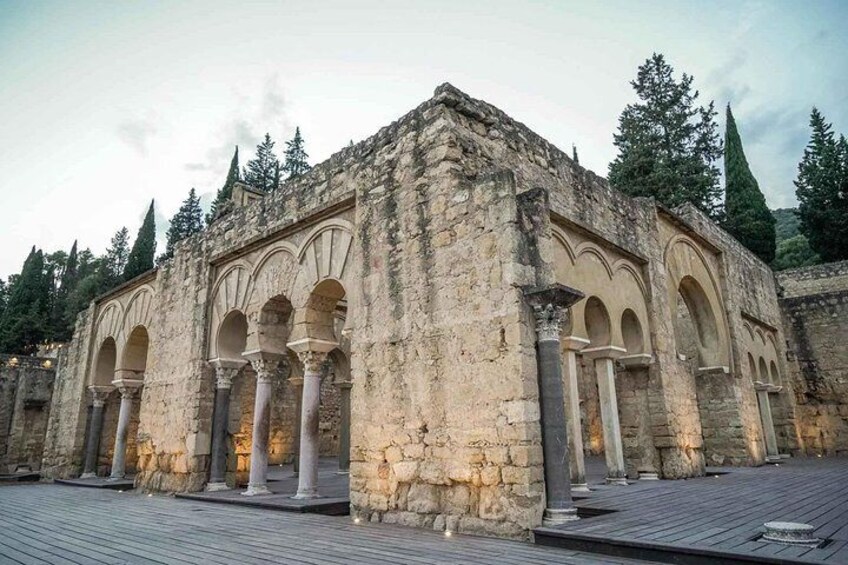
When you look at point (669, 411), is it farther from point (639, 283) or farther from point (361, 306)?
point (361, 306)

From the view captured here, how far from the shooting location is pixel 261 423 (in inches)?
321

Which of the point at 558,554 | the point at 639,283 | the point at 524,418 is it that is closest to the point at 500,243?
the point at 524,418

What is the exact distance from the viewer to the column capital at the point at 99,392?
13336mm

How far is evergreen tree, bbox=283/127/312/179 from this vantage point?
33.7 meters

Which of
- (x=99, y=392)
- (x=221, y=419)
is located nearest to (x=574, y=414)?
(x=221, y=419)

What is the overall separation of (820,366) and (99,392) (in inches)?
819

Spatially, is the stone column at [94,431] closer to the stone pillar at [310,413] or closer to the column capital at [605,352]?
the stone pillar at [310,413]

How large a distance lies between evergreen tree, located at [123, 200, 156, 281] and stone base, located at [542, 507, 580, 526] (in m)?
32.8

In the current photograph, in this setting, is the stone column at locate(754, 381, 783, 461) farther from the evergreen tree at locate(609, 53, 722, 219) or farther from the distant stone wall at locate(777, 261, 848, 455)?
the evergreen tree at locate(609, 53, 722, 219)

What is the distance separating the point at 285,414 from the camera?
58.5ft

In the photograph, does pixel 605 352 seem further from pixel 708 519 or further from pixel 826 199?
pixel 826 199

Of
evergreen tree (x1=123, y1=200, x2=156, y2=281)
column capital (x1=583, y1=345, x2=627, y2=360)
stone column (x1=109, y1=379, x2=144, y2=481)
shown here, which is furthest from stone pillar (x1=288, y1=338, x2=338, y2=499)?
evergreen tree (x1=123, y1=200, x2=156, y2=281)

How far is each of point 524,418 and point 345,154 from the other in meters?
4.83

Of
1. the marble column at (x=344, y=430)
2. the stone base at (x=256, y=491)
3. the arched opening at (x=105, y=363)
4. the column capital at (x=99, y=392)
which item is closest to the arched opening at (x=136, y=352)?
the arched opening at (x=105, y=363)
